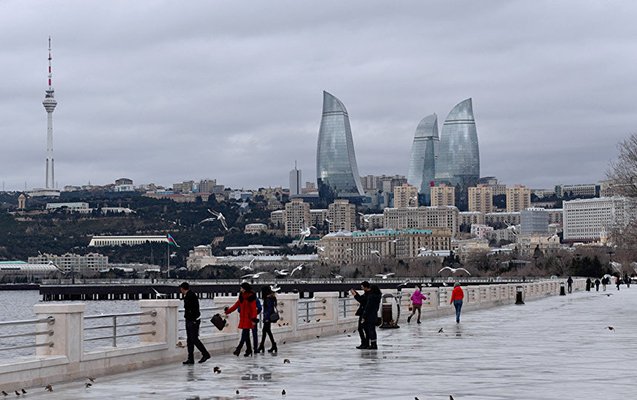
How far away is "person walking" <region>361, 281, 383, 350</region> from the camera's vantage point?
107 feet

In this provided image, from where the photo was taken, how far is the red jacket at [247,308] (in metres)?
30.2

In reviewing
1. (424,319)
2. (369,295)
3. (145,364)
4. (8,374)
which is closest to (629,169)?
(424,319)

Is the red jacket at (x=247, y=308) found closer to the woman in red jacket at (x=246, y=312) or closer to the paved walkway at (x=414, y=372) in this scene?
the woman in red jacket at (x=246, y=312)

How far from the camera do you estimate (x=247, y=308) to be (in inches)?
1194

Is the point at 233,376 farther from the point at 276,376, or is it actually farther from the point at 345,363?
the point at 345,363

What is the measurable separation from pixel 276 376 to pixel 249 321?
5.13 m

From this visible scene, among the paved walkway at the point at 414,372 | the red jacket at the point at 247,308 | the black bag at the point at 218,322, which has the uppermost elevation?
the red jacket at the point at 247,308

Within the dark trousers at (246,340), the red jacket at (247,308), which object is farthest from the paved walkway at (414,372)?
the red jacket at (247,308)

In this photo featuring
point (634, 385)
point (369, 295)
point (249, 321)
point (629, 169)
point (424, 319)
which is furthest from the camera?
point (629, 169)

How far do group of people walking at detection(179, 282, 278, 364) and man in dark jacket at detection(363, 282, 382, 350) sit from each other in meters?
2.50

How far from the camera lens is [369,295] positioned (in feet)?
108

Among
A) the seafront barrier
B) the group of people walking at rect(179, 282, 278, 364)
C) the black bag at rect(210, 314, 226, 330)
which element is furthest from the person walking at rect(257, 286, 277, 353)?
the black bag at rect(210, 314, 226, 330)

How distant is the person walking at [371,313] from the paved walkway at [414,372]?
1.44ft

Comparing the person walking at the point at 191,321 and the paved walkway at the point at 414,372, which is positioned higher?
the person walking at the point at 191,321
